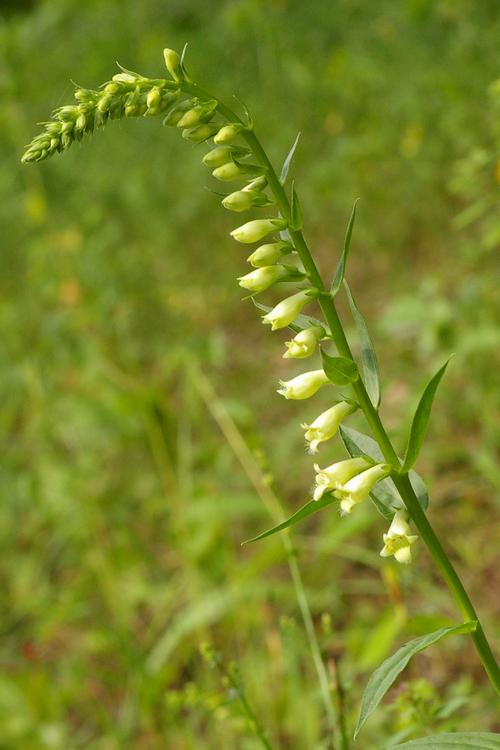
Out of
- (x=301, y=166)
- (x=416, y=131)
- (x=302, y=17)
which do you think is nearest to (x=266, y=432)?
(x=416, y=131)

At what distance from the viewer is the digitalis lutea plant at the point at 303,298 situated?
1.32 m

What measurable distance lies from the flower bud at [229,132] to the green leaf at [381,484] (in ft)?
1.73

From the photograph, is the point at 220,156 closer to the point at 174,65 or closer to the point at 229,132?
the point at 229,132

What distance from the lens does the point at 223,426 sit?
11.7 feet

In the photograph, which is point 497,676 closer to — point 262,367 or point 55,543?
point 55,543

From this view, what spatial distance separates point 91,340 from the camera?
416 centimetres

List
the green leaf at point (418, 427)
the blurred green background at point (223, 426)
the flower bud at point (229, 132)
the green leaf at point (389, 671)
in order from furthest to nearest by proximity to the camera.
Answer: the blurred green background at point (223, 426)
the flower bud at point (229, 132)
the green leaf at point (418, 427)
the green leaf at point (389, 671)

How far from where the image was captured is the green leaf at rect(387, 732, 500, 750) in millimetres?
1236

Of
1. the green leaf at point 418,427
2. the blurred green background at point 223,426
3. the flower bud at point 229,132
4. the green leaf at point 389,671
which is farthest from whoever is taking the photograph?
the blurred green background at point 223,426

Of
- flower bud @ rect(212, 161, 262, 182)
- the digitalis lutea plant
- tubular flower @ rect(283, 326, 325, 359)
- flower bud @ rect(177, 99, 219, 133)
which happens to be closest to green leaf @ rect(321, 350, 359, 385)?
the digitalis lutea plant

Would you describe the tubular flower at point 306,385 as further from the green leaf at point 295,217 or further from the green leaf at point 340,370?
the green leaf at point 295,217

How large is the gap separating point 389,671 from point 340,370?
444 millimetres

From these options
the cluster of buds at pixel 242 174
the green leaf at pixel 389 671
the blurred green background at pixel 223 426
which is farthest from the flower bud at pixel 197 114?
the green leaf at pixel 389 671

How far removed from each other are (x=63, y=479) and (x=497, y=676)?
2.75 m
